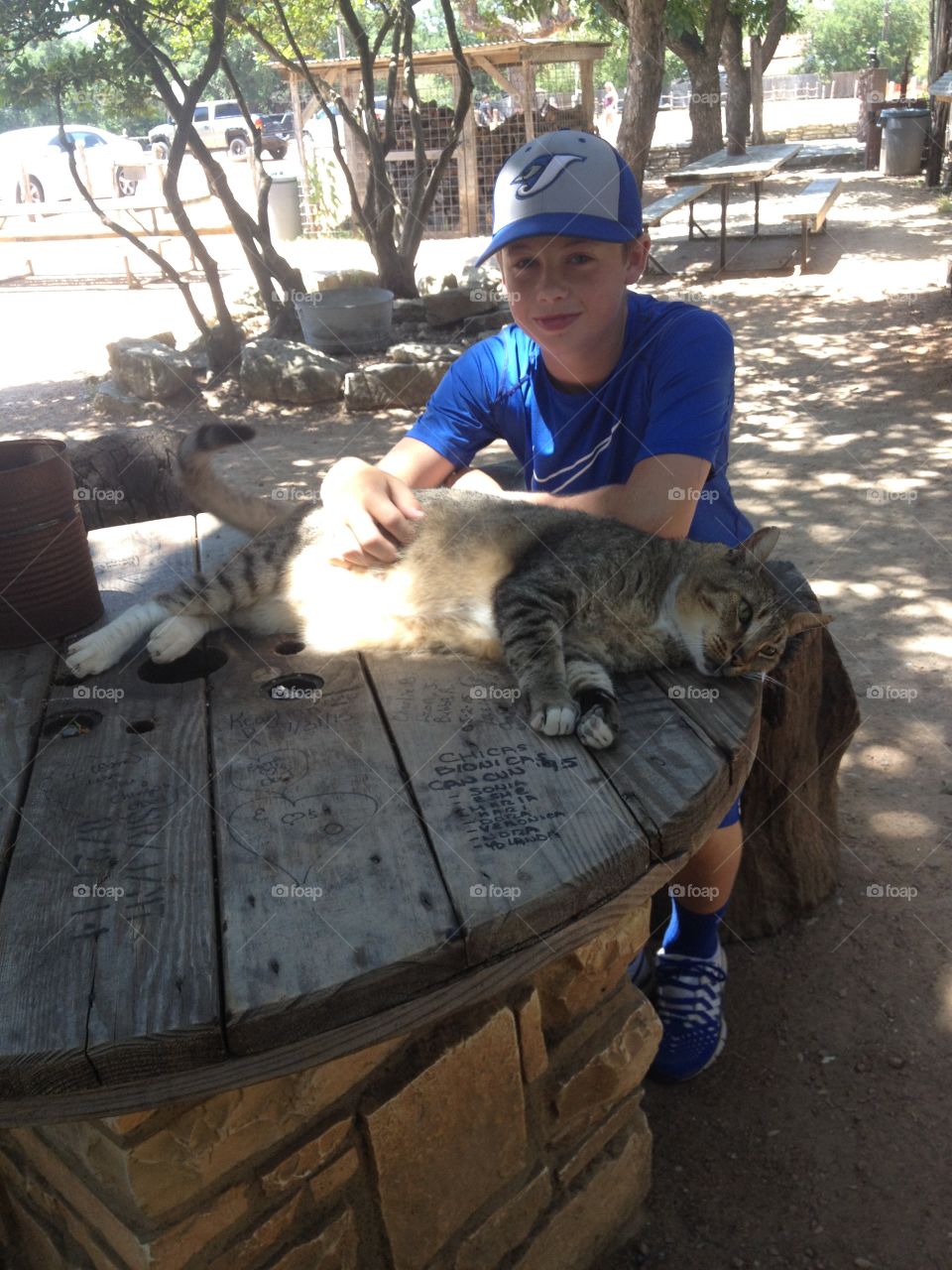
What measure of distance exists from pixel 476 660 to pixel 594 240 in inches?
42.4

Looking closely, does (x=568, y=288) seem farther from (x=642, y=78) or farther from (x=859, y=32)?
(x=859, y=32)

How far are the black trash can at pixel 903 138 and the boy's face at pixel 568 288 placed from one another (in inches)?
817

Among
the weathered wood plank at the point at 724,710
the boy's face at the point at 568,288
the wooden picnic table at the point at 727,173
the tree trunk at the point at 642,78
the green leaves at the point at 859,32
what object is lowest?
the weathered wood plank at the point at 724,710

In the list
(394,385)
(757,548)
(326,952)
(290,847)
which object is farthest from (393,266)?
(326,952)

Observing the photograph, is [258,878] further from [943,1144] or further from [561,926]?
[943,1144]

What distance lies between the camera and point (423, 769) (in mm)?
1849

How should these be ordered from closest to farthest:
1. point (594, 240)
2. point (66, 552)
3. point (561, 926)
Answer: point (561, 926) → point (66, 552) → point (594, 240)

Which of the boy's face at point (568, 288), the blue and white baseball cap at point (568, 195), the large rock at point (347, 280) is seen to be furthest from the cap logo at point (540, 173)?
the large rock at point (347, 280)

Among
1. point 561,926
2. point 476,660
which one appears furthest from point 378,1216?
point 476,660

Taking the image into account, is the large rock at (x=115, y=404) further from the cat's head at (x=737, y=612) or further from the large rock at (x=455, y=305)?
the cat's head at (x=737, y=612)

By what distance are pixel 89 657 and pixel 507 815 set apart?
1.08 m

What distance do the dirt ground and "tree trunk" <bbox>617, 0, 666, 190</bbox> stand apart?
134 inches

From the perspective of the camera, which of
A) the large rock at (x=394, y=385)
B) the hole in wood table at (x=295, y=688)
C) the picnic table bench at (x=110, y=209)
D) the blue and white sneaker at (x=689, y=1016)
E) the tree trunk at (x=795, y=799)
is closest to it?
the hole in wood table at (x=295, y=688)

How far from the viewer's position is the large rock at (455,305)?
10414 mm
